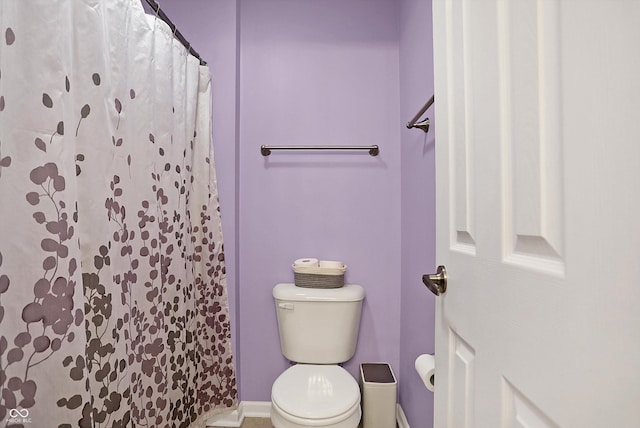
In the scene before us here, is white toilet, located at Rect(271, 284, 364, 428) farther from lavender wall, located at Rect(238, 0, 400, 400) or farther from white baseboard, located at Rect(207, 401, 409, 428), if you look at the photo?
white baseboard, located at Rect(207, 401, 409, 428)

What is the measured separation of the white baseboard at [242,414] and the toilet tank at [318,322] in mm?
410

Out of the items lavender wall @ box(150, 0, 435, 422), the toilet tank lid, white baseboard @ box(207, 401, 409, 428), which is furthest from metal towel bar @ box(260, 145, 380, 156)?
white baseboard @ box(207, 401, 409, 428)

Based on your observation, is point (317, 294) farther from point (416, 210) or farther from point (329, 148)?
point (329, 148)

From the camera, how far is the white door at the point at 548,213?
0.87 feet

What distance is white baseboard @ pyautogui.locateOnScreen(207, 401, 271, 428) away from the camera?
1554mm

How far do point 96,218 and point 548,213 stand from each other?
1045mm

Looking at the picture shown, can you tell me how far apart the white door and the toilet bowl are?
63 cm

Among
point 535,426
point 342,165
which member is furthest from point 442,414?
point 342,165

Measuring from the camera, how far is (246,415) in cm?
164

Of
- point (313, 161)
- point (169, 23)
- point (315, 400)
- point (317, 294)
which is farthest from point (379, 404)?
point (169, 23)

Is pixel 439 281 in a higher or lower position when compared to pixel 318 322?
higher

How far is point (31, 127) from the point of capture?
2.15 feet

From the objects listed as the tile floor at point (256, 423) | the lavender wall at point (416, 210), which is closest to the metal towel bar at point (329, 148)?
the lavender wall at point (416, 210)

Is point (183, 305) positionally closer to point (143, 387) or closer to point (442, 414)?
point (143, 387)
